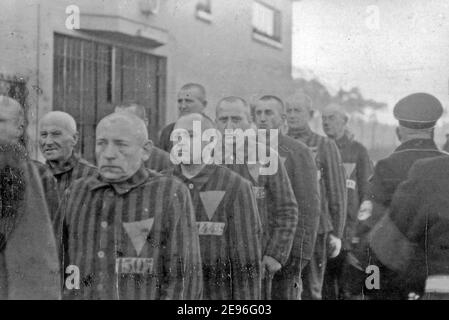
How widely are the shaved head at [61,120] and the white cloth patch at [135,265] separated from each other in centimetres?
66

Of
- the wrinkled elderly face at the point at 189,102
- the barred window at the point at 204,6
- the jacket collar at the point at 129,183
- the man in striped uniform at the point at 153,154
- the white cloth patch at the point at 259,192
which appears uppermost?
the barred window at the point at 204,6

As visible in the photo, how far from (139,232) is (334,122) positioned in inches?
42.0

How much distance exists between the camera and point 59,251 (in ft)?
10.2

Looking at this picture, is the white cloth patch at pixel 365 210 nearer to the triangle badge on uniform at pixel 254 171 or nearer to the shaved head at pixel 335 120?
the shaved head at pixel 335 120

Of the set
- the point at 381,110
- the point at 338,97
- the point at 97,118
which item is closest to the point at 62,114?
the point at 97,118

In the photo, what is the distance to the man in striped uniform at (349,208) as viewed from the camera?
3109 millimetres

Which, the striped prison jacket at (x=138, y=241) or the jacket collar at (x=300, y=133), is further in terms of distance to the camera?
the jacket collar at (x=300, y=133)

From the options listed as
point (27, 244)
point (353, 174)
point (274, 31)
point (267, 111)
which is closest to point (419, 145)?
point (353, 174)

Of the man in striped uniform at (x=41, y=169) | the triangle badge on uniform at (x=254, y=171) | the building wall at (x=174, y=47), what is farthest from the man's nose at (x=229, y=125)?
the man in striped uniform at (x=41, y=169)

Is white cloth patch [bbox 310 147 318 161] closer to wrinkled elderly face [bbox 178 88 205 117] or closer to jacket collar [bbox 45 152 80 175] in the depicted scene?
wrinkled elderly face [bbox 178 88 205 117]

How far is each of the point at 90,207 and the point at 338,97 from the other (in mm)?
1290

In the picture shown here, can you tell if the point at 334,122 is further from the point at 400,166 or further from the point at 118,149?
the point at 118,149

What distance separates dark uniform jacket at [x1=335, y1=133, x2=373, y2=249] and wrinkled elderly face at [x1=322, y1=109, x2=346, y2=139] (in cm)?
4

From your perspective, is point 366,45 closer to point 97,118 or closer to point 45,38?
point 97,118
